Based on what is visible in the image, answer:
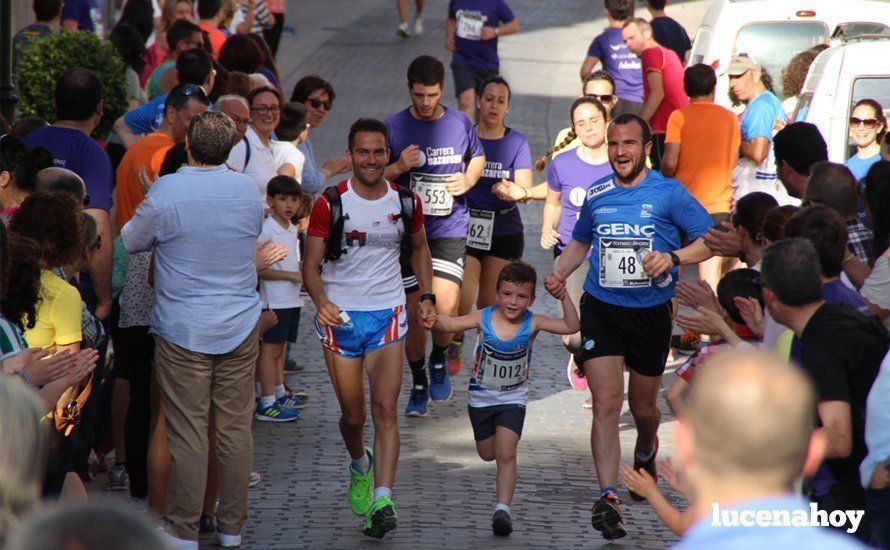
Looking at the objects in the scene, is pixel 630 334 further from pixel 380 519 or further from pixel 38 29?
pixel 38 29

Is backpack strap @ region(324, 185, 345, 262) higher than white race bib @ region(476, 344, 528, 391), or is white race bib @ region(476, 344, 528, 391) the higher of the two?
backpack strap @ region(324, 185, 345, 262)

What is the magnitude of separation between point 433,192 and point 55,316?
3669 mm

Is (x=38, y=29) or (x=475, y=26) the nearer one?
(x=38, y=29)

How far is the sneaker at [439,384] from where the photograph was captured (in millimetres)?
8992

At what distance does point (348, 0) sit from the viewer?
2875 centimetres

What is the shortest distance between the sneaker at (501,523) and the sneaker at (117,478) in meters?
1.99

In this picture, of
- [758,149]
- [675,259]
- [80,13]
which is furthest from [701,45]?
[675,259]

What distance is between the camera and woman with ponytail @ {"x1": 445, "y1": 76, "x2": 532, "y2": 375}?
908cm

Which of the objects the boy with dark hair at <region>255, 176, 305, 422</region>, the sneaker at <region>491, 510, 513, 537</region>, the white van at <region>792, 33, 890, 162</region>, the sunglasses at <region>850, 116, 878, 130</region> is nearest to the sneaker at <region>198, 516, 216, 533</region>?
the sneaker at <region>491, 510, 513, 537</region>

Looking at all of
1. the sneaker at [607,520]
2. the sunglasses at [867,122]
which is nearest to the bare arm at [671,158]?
the sunglasses at [867,122]

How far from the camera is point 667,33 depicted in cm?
1385

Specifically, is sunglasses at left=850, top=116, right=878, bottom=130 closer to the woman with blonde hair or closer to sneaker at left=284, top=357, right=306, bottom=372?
sneaker at left=284, top=357, right=306, bottom=372

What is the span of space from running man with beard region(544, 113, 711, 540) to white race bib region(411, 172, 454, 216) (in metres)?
1.66

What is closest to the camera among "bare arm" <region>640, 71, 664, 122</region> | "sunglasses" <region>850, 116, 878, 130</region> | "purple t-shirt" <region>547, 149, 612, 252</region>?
"sunglasses" <region>850, 116, 878, 130</region>
